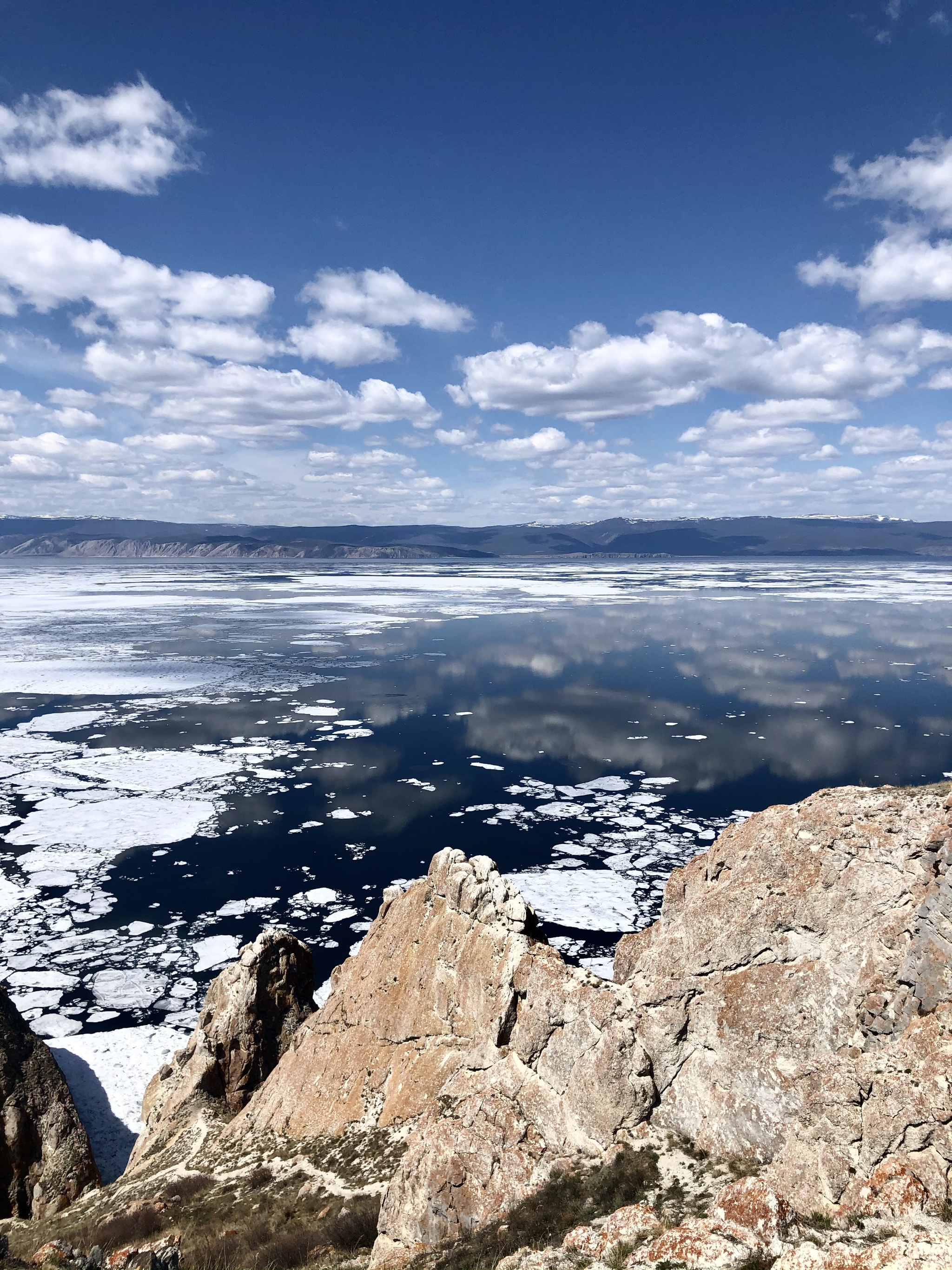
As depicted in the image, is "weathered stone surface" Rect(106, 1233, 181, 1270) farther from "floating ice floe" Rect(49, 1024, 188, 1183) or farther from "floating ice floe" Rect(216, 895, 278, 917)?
"floating ice floe" Rect(216, 895, 278, 917)

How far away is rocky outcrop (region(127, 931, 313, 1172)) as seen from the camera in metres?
12.4

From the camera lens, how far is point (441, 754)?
104 ft

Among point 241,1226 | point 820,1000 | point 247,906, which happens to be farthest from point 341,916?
point 820,1000

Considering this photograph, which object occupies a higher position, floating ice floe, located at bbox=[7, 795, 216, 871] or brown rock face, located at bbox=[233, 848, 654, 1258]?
brown rock face, located at bbox=[233, 848, 654, 1258]

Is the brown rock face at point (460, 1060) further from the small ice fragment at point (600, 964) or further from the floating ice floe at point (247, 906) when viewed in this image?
the floating ice floe at point (247, 906)

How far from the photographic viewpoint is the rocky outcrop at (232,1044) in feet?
40.7

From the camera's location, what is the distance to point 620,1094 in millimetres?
8883

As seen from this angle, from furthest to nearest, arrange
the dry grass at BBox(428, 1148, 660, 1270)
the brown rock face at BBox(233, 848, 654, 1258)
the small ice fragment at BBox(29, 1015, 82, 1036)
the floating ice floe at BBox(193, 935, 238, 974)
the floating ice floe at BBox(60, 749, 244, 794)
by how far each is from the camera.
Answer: the floating ice floe at BBox(60, 749, 244, 794) → the floating ice floe at BBox(193, 935, 238, 974) → the small ice fragment at BBox(29, 1015, 82, 1036) → the brown rock face at BBox(233, 848, 654, 1258) → the dry grass at BBox(428, 1148, 660, 1270)

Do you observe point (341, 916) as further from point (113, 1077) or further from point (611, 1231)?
point (611, 1231)

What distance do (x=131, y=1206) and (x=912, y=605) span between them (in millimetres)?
95776

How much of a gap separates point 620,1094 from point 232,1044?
25.5 ft

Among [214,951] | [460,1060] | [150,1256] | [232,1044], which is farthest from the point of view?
[214,951]

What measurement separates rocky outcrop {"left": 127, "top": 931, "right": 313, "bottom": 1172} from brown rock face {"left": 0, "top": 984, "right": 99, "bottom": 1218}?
37.5 inches

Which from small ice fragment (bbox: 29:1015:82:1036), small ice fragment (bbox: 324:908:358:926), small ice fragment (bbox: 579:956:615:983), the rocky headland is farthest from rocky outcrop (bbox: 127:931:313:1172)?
small ice fragment (bbox: 579:956:615:983)
